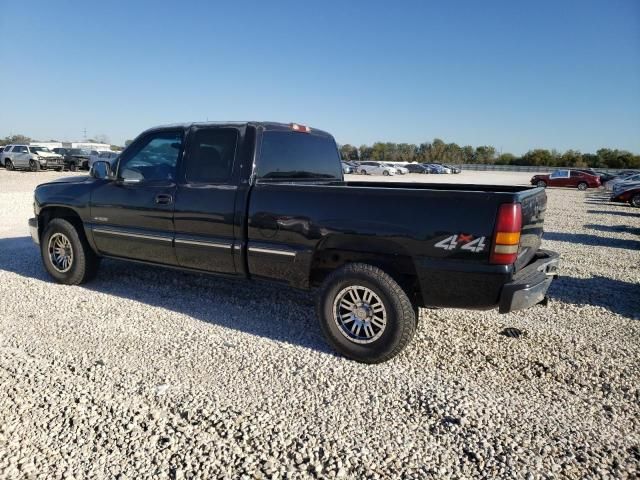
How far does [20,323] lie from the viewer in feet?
13.8

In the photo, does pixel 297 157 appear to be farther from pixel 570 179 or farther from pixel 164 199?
pixel 570 179

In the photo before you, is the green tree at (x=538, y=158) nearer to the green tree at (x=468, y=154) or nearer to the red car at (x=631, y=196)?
the green tree at (x=468, y=154)

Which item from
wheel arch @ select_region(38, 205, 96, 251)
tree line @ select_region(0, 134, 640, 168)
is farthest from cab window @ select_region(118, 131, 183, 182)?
tree line @ select_region(0, 134, 640, 168)

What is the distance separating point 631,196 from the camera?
18.8 meters

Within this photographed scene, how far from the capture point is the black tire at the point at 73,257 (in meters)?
5.33

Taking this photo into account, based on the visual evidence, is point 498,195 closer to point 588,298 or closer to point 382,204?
point 382,204

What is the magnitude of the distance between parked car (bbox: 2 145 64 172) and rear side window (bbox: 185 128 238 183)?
1215 inches

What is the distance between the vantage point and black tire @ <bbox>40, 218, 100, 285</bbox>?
5.33 metres

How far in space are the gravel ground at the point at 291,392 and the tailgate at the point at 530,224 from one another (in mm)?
853

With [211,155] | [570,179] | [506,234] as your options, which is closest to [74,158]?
[211,155]

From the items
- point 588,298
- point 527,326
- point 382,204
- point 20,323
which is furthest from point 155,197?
point 588,298

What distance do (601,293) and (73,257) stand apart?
6.48m

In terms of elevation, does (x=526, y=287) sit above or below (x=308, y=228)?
below

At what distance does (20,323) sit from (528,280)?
4.41m
